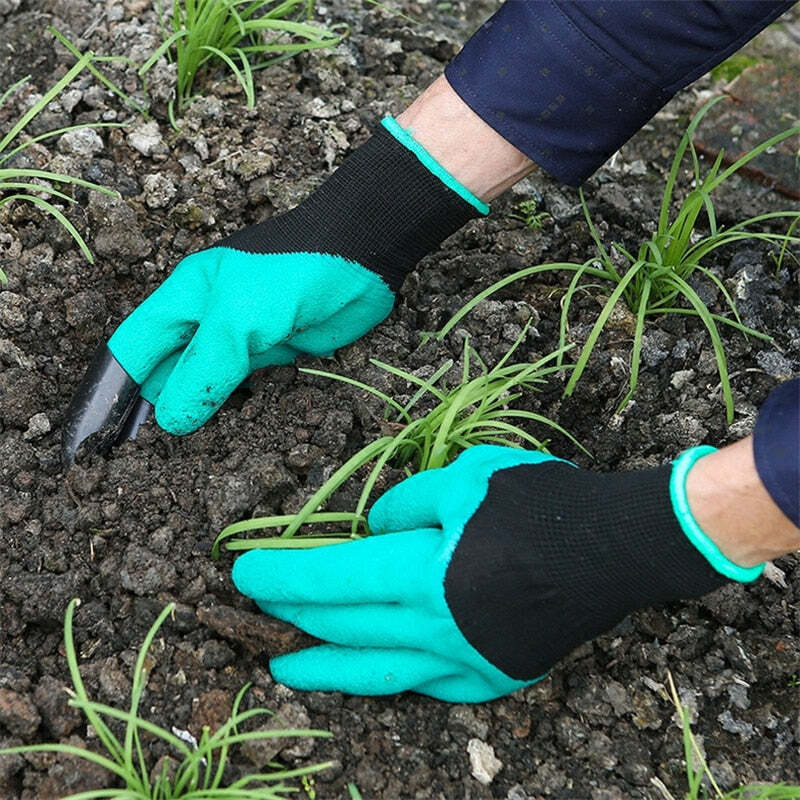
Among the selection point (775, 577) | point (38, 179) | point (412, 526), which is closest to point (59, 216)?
point (38, 179)

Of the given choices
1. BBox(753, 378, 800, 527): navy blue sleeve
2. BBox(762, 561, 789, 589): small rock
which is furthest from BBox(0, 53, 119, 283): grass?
BBox(762, 561, 789, 589): small rock

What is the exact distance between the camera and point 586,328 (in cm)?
230

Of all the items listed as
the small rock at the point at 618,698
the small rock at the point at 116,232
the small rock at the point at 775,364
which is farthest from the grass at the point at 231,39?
the small rock at the point at 618,698

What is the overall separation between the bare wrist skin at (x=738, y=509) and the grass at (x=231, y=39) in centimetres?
144

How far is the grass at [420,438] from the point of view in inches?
73.7

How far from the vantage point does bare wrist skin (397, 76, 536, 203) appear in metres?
2.04

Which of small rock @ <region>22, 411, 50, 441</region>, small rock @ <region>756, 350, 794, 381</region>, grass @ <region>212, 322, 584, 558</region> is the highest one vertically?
small rock @ <region>22, 411, 50, 441</region>

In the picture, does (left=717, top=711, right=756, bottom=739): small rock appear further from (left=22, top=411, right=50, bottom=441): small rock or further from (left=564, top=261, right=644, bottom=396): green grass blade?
(left=22, top=411, right=50, bottom=441): small rock

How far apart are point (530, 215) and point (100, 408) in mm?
1101

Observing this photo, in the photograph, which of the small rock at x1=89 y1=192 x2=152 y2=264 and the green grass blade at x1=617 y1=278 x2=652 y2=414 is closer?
the green grass blade at x1=617 y1=278 x2=652 y2=414

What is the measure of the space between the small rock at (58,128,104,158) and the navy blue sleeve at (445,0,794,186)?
3.07 ft

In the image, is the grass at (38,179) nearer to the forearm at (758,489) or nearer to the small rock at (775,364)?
the forearm at (758,489)

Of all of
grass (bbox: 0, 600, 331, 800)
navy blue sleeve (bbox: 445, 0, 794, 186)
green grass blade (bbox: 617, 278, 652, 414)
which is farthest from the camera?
green grass blade (bbox: 617, 278, 652, 414)

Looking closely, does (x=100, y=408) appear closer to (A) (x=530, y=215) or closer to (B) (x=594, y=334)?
(B) (x=594, y=334)
